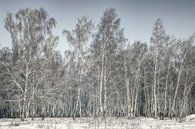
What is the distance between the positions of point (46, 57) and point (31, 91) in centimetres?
328

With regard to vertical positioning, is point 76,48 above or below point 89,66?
above

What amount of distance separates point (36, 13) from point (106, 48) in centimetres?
754

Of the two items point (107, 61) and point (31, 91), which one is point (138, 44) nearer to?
point (107, 61)

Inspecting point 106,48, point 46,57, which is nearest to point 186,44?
point 106,48

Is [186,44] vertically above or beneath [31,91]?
above

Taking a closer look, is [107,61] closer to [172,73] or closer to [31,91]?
[31,91]

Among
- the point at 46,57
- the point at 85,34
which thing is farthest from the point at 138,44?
the point at 46,57

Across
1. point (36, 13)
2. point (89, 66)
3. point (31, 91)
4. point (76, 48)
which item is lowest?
point (31, 91)

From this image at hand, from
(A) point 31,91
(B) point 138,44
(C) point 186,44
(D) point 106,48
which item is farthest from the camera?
(B) point 138,44

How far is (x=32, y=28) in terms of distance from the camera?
82.7ft

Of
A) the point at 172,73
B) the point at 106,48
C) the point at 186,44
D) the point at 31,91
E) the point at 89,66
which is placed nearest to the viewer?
the point at 31,91

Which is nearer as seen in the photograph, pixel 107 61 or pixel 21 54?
pixel 21 54

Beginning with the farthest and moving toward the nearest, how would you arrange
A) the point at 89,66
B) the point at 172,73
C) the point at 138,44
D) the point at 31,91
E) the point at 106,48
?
1. the point at 172,73
2. the point at 138,44
3. the point at 89,66
4. the point at 106,48
5. the point at 31,91

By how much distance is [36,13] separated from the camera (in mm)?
25516
